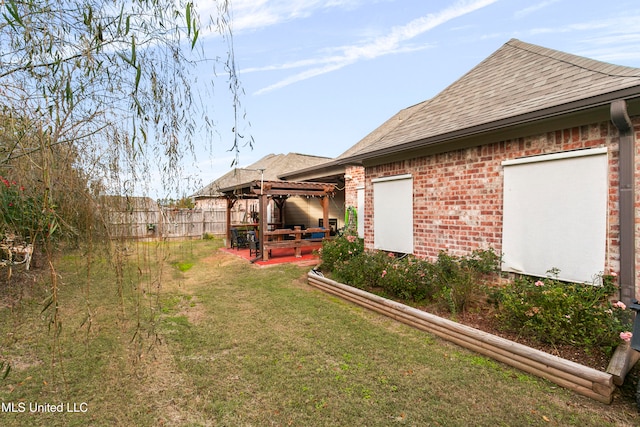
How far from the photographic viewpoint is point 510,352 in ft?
10.6

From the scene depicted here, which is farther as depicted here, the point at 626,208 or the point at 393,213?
the point at 393,213

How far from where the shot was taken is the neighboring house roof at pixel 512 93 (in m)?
3.54

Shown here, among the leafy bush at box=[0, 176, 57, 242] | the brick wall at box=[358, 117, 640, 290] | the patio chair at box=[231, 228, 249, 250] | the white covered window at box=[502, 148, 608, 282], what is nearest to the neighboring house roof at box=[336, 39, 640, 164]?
the brick wall at box=[358, 117, 640, 290]

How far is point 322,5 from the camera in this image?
272cm

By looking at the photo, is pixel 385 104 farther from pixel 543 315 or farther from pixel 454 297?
pixel 543 315

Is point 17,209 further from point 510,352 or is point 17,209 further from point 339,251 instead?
point 339,251

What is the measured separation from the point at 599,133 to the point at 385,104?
317cm

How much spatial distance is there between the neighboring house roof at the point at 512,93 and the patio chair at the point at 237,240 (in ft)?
21.3

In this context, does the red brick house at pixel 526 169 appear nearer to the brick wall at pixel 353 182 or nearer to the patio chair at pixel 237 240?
the brick wall at pixel 353 182

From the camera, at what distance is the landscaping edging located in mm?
2643

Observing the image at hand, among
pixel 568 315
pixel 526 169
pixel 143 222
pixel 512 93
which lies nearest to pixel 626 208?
pixel 526 169

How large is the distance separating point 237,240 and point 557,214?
A: 1032cm

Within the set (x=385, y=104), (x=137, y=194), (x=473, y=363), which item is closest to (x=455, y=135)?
(x=385, y=104)

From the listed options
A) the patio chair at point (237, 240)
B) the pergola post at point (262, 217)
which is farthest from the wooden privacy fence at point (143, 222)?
the patio chair at point (237, 240)
